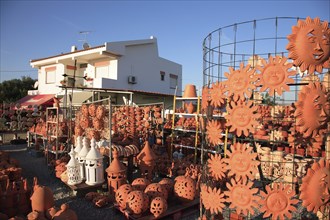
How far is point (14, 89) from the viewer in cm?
3166

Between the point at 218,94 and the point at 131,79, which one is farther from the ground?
the point at 131,79

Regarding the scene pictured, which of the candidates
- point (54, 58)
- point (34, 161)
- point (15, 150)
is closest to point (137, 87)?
point (54, 58)

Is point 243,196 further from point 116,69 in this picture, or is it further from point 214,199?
point 116,69

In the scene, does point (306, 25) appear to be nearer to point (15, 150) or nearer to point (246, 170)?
point (246, 170)

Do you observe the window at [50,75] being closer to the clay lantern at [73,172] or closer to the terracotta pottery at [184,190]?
the clay lantern at [73,172]

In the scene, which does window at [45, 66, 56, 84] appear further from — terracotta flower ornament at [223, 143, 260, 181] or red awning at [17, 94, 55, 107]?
terracotta flower ornament at [223, 143, 260, 181]

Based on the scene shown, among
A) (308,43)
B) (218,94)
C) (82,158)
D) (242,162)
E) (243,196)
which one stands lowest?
(82,158)

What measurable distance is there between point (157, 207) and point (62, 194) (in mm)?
3037

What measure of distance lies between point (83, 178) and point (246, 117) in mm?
4979

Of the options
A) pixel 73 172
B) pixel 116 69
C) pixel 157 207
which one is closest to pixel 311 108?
pixel 157 207

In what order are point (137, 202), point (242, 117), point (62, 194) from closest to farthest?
point (242, 117), point (137, 202), point (62, 194)

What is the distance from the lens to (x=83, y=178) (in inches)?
246

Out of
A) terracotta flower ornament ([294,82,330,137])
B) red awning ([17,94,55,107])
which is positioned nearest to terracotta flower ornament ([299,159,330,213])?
terracotta flower ornament ([294,82,330,137])

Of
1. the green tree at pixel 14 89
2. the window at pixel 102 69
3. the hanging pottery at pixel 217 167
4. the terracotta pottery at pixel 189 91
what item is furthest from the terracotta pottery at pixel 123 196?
the green tree at pixel 14 89
